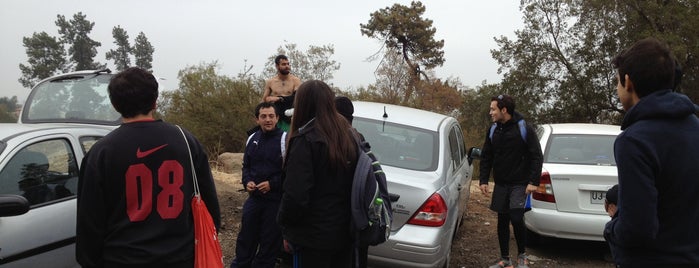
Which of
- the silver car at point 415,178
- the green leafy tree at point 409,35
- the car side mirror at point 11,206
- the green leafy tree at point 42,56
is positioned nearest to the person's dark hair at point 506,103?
the silver car at point 415,178

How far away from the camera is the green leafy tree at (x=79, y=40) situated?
38.8 m

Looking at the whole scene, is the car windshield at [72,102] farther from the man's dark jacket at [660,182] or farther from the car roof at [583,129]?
the car roof at [583,129]

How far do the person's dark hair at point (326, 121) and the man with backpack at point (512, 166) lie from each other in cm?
260

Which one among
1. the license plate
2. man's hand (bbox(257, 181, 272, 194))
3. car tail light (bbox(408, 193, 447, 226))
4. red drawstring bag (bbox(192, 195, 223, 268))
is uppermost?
red drawstring bag (bbox(192, 195, 223, 268))

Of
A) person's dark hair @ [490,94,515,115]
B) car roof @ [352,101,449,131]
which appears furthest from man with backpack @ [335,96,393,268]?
person's dark hair @ [490,94,515,115]

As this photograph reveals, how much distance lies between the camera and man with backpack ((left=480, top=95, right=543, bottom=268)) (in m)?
4.79

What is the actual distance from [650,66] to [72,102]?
457 centimetres

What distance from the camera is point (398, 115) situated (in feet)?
16.9

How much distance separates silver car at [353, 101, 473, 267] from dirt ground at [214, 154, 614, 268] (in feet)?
Result: 3.64

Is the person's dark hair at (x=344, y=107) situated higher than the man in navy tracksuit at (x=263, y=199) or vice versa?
the person's dark hair at (x=344, y=107)

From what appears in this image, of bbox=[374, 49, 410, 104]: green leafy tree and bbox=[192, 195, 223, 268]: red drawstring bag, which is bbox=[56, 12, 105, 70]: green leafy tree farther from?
bbox=[192, 195, 223, 268]: red drawstring bag

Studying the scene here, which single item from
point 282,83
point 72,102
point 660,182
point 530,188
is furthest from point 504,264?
point 72,102

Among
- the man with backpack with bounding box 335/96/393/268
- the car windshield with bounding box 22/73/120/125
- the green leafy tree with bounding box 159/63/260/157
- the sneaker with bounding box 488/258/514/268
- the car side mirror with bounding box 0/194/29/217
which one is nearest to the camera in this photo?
the car side mirror with bounding box 0/194/29/217

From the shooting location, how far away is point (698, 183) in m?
1.91
